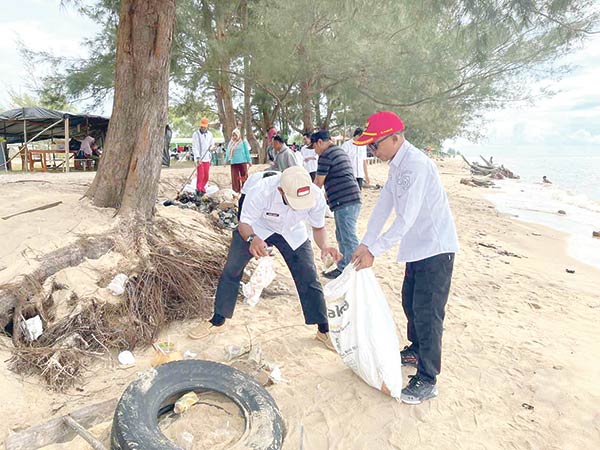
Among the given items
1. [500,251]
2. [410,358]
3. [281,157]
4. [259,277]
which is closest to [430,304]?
[410,358]

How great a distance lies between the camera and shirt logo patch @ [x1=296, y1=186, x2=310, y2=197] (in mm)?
2648

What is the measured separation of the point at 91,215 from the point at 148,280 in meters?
1.03

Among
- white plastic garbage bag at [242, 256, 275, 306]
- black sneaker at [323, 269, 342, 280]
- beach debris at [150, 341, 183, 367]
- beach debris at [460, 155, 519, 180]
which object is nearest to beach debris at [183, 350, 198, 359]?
beach debris at [150, 341, 183, 367]

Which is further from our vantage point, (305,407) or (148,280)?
(148,280)

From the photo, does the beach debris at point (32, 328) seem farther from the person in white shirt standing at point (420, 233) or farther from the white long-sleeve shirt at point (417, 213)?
the white long-sleeve shirt at point (417, 213)

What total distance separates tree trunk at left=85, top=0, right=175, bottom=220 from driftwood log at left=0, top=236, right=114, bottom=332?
1.74ft

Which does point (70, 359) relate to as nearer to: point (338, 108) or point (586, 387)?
point (586, 387)

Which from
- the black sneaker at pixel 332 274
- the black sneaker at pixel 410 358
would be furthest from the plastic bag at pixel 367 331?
the black sneaker at pixel 332 274

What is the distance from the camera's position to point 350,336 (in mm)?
2607

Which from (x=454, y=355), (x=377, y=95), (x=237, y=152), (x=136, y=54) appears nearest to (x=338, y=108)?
(x=377, y=95)

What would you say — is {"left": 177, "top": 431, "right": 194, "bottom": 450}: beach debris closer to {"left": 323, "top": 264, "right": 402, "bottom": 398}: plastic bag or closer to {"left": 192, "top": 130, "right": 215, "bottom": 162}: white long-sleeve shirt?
{"left": 323, "top": 264, "right": 402, "bottom": 398}: plastic bag

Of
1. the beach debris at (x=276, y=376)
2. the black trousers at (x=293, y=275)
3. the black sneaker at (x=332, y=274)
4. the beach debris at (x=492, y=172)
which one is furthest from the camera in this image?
the beach debris at (x=492, y=172)

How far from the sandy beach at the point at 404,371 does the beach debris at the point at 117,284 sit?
108 mm

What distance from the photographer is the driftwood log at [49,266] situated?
10.1ft
